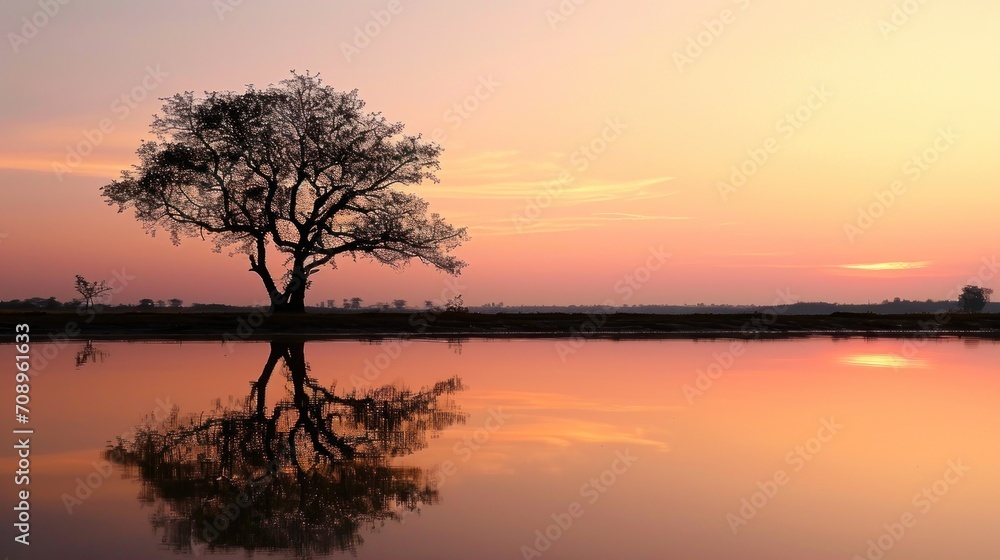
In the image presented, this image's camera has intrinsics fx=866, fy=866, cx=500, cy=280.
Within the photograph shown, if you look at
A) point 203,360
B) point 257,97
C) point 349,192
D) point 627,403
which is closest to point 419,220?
point 349,192

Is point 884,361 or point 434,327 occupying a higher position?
point 434,327

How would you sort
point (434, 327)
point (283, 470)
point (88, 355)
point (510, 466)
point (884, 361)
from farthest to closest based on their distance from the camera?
point (434, 327) < point (884, 361) < point (88, 355) < point (510, 466) < point (283, 470)

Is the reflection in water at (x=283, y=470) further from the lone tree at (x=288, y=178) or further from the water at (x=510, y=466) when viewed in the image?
the lone tree at (x=288, y=178)

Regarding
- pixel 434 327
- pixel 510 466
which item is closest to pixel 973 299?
pixel 434 327

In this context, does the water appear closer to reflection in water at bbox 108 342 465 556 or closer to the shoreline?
reflection in water at bbox 108 342 465 556

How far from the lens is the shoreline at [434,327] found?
41.5 metres

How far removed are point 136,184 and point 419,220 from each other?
604 inches

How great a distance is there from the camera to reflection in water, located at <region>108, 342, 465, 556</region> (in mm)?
8086

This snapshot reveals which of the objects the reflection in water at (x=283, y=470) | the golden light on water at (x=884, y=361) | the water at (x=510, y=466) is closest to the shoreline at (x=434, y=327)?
the golden light on water at (x=884, y=361)

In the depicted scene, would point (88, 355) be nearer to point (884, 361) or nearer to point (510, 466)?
point (510, 466)

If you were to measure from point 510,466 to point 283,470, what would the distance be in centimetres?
286

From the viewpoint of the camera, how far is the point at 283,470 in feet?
35.0

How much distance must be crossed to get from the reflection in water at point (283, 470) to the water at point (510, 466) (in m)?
0.04

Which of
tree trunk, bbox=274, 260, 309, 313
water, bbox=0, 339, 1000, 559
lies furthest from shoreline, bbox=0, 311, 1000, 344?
water, bbox=0, 339, 1000, 559
